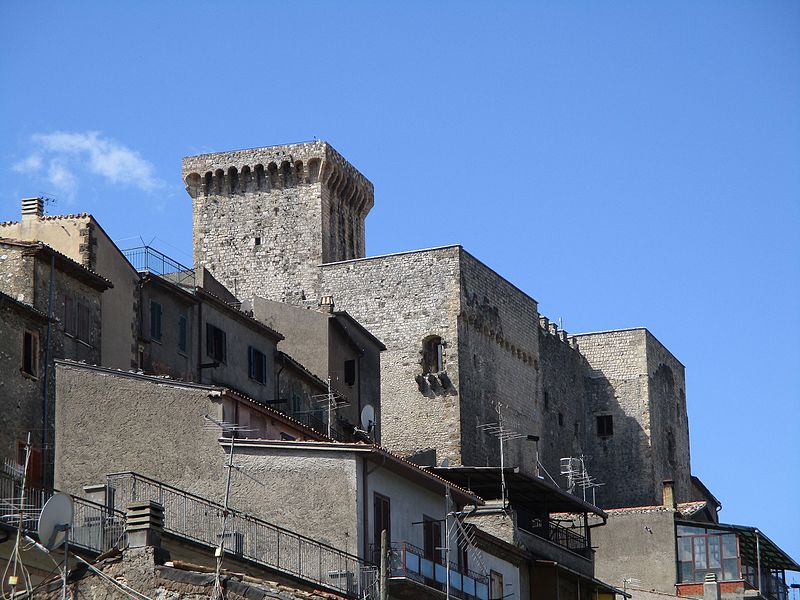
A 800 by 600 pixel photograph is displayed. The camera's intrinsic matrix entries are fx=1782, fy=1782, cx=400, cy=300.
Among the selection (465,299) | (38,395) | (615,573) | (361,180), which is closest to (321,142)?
(361,180)

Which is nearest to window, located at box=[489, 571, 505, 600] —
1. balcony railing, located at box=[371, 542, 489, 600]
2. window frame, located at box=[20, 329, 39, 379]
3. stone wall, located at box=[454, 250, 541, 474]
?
balcony railing, located at box=[371, 542, 489, 600]

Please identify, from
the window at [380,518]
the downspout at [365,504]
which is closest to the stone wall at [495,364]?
the window at [380,518]

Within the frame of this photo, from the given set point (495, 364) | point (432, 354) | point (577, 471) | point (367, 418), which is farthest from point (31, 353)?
point (577, 471)

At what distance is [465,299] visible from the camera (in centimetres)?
6344

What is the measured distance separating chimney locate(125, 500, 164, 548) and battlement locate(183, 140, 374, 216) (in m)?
44.1

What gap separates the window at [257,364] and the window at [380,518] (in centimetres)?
1236

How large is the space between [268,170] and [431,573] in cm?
3683

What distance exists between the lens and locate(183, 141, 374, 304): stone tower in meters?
68.0

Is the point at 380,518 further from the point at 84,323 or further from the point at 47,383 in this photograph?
the point at 84,323

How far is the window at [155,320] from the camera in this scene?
43.0m

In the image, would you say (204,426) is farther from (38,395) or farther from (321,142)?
(321,142)

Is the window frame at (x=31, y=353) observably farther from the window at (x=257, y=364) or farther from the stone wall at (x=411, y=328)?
the stone wall at (x=411, y=328)

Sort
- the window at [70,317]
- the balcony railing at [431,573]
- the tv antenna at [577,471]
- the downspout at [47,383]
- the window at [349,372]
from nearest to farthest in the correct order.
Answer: the balcony railing at [431,573] < the downspout at [47,383] < the window at [70,317] < the window at [349,372] < the tv antenna at [577,471]

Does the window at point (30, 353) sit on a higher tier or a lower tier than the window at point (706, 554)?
higher
